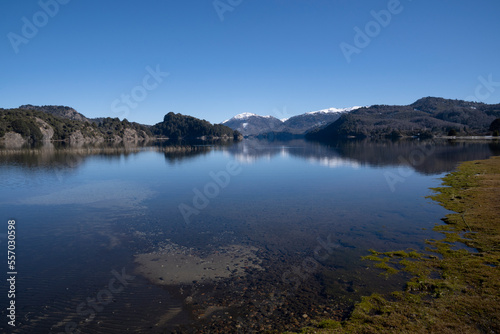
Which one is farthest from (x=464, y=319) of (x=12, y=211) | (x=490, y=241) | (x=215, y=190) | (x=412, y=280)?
(x=12, y=211)

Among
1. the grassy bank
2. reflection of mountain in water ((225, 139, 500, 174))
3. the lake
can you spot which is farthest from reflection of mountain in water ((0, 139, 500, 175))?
the grassy bank

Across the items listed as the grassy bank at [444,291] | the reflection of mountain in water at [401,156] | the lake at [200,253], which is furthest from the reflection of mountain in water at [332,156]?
the grassy bank at [444,291]

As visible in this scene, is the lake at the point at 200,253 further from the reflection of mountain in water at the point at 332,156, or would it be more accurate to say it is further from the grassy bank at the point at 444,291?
the reflection of mountain in water at the point at 332,156

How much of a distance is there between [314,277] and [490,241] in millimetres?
12043

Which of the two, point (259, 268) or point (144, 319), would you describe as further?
point (259, 268)

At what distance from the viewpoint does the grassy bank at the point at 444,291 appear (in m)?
10.4

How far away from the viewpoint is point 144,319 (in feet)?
38.3

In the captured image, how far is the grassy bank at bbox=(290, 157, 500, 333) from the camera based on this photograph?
10375 mm

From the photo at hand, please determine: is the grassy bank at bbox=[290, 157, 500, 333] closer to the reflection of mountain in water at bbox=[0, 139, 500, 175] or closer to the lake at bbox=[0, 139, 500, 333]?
the lake at bbox=[0, 139, 500, 333]

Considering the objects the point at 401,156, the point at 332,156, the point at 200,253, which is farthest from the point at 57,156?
the point at 401,156

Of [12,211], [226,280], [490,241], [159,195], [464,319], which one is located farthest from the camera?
[159,195]

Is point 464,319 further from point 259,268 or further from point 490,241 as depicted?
point 490,241

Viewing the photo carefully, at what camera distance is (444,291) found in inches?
496

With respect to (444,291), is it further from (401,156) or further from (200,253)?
(401,156)
